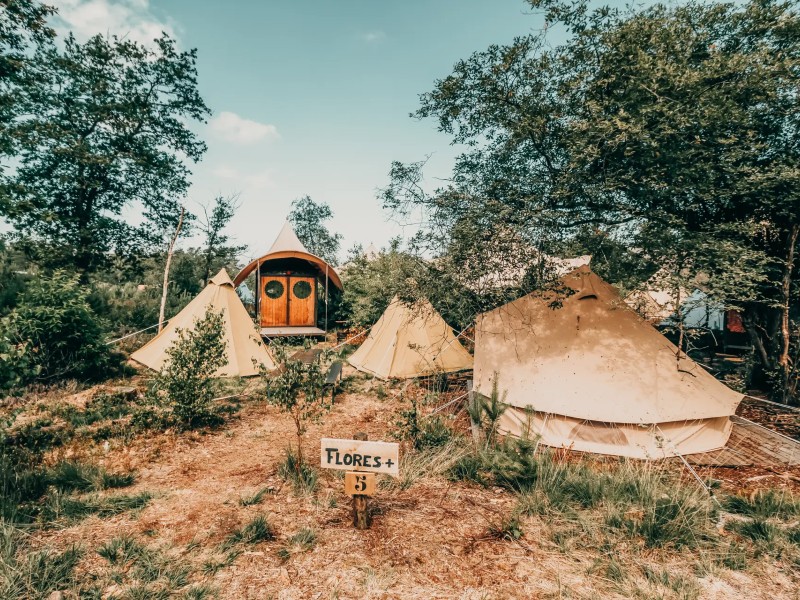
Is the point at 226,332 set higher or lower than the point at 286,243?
lower

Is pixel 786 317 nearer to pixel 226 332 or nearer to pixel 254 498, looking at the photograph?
pixel 254 498

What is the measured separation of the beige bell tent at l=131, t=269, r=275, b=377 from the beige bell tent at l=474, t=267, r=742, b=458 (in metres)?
6.37

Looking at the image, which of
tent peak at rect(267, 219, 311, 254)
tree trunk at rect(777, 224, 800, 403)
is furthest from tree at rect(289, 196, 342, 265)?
tree trunk at rect(777, 224, 800, 403)

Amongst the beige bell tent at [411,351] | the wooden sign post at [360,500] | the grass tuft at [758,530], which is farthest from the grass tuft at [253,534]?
the beige bell tent at [411,351]

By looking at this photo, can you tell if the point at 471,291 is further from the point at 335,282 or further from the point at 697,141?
the point at 335,282

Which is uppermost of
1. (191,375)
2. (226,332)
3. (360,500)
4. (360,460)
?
(226,332)

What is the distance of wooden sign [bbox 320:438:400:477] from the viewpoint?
3.49 meters

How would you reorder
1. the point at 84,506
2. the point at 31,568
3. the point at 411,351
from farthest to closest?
the point at 411,351, the point at 84,506, the point at 31,568

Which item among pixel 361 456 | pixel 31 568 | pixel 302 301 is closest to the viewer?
pixel 31 568

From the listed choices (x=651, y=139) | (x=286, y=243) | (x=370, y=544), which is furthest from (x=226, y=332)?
(x=651, y=139)

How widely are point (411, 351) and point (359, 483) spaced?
687 centimetres

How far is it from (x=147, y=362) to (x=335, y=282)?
363 inches

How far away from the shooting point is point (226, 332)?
1021cm

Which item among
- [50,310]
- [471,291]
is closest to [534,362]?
[471,291]
